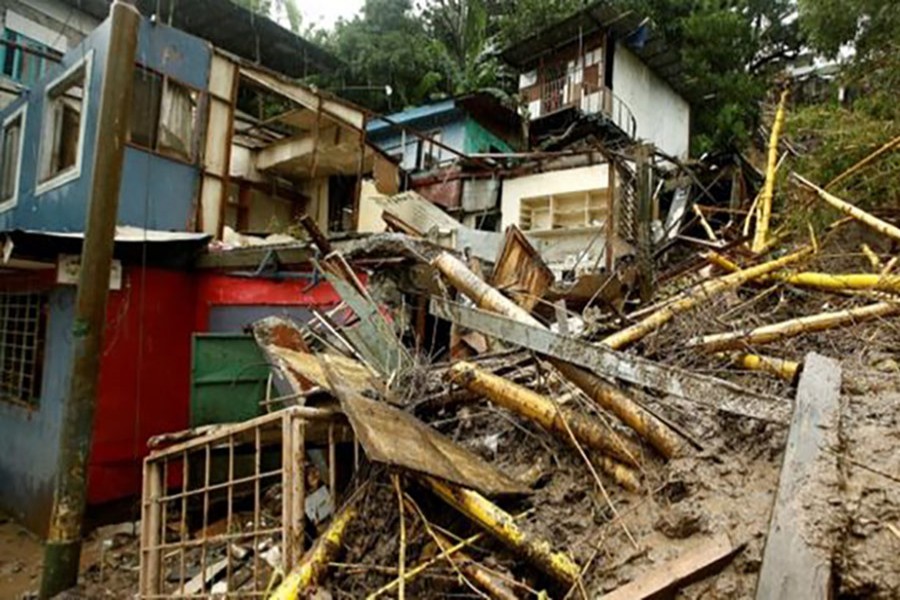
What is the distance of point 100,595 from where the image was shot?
4.70 m

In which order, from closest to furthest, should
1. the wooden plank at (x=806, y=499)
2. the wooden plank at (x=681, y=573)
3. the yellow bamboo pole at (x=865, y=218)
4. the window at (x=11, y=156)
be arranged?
the wooden plank at (x=806, y=499) < the wooden plank at (x=681, y=573) < the yellow bamboo pole at (x=865, y=218) < the window at (x=11, y=156)

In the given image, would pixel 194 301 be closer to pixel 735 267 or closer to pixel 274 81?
pixel 274 81

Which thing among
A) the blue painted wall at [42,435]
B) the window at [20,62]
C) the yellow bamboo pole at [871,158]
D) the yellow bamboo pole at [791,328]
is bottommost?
the blue painted wall at [42,435]

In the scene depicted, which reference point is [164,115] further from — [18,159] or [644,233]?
[644,233]

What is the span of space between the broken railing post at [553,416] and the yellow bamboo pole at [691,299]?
2.72 ft

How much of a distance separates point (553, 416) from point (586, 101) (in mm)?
17058

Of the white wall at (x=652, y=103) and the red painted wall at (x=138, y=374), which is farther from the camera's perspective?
the white wall at (x=652, y=103)

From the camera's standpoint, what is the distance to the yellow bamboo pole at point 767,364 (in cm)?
287

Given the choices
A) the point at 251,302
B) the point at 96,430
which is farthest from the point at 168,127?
the point at 96,430

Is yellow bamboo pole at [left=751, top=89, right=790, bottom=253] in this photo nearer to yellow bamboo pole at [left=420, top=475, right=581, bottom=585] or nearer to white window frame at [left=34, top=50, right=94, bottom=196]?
yellow bamboo pole at [left=420, top=475, right=581, bottom=585]

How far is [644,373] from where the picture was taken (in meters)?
2.54

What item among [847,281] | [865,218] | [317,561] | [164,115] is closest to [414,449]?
[317,561]

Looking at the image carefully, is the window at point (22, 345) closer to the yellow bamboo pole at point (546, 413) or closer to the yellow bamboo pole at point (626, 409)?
the yellow bamboo pole at point (546, 413)

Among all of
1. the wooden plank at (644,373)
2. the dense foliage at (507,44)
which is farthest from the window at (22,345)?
the dense foliage at (507,44)
